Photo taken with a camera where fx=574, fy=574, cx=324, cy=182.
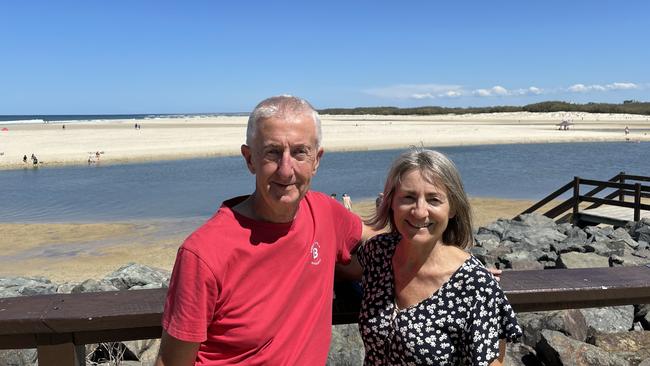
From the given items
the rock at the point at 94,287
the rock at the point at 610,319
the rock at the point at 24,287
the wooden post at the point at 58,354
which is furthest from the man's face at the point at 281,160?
the rock at the point at 24,287

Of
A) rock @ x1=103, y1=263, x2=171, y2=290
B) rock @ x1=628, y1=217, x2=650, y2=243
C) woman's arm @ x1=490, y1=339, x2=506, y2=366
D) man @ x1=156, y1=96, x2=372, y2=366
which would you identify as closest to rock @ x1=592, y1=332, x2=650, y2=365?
woman's arm @ x1=490, y1=339, x2=506, y2=366

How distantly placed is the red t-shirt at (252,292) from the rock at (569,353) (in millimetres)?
1820

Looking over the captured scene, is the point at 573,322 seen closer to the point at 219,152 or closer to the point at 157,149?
the point at 219,152

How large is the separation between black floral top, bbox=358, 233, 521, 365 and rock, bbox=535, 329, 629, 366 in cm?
153

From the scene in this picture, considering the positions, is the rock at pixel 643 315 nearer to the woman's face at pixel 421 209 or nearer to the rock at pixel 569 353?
the rock at pixel 569 353

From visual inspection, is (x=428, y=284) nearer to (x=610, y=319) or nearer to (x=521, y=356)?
(x=521, y=356)

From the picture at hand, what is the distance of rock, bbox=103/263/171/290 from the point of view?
6.41 meters

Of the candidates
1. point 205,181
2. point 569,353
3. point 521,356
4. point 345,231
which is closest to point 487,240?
point 521,356

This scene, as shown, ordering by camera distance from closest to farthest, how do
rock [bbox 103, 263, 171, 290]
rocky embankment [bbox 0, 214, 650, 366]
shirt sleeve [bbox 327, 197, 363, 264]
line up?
1. shirt sleeve [bbox 327, 197, 363, 264]
2. rocky embankment [bbox 0, 214, 650, 366]
3. rock [bbox 103, 263, 171, 290]

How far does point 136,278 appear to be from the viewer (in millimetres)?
6590

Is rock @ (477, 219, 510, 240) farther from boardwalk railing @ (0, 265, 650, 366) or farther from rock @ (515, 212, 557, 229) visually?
boardwalk railing @ (0, 265, 650, 366)

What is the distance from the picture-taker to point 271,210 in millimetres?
2080

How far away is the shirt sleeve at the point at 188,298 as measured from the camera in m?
1.83

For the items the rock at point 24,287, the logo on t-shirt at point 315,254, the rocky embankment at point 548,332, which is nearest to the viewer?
the logo on t-shirt at point 315,254
